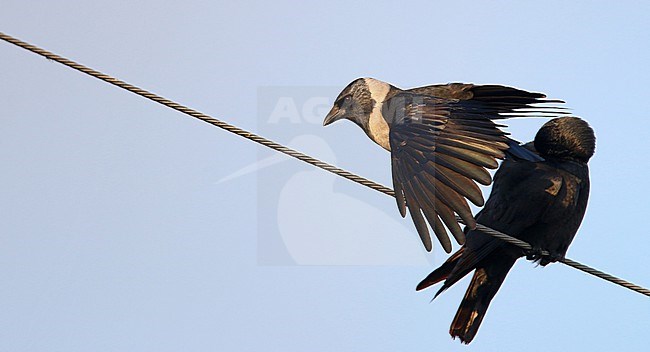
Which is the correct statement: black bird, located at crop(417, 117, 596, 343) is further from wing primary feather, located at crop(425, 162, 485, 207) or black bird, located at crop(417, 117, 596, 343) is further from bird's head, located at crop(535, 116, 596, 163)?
wing primary feather, located at crop(425, 162, 485, 207)

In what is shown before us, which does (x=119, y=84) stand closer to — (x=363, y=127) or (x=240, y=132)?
(x=240, y=132)

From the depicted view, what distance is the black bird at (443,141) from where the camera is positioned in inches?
186

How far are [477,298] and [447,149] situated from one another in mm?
1358

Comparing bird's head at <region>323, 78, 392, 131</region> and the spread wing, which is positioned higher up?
bird's head at <region>323, 78, 392, 131</region>

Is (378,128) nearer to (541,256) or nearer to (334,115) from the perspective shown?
(334,115)

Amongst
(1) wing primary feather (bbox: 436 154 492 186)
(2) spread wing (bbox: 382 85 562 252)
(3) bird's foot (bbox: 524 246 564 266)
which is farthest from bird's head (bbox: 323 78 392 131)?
(1) wing primary feather (bbox: 436 154 492 186)

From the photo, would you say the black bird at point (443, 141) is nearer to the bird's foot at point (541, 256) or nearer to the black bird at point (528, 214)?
the black bird at point (528, 214)

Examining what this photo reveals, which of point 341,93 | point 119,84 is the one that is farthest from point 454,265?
point 119,84

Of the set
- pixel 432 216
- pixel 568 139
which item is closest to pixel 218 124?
pixel 432 216

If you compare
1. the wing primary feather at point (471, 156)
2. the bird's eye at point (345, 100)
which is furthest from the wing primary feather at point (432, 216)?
the bird's eye at point (345, 100)

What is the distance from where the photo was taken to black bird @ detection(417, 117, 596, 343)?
5.76 metres

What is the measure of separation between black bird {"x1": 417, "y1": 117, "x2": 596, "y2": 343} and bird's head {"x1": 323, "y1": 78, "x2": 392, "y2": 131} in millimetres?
991

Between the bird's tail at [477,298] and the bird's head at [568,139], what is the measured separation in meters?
0.71

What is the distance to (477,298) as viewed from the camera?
6.12 meters
